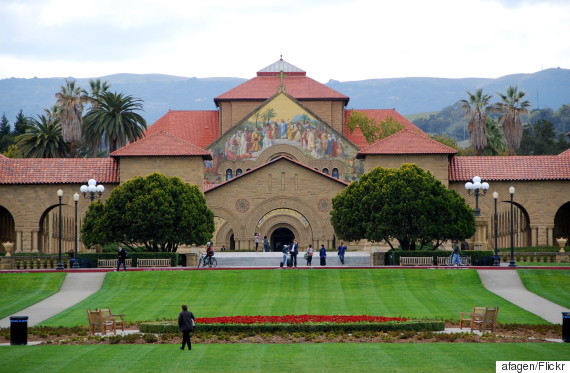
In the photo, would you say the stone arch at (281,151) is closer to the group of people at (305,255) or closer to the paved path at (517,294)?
the group of people at (305,255)

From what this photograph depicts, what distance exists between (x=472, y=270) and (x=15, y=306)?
2038 cm

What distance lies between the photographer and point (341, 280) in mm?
46812

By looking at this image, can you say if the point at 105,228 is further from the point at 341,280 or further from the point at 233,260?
the point at 341,280

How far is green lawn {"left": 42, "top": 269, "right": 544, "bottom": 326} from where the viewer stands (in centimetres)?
3769

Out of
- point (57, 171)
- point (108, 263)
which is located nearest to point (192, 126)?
point (57, 171)

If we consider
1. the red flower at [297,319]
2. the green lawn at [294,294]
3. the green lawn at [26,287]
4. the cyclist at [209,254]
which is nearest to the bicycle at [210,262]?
the cyclist at [209,254]

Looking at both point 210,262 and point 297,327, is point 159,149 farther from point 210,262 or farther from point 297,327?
point 297,327

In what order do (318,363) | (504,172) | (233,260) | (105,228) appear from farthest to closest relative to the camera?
1. (504,172)
2. (233,260)
3. (105,228)
4. (318,363)

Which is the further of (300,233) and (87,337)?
(300,233)

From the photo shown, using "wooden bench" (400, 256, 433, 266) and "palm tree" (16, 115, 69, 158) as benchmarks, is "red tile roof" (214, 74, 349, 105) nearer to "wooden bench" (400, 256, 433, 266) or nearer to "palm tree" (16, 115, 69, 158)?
"palm tree" (16, 115, 69, 158)

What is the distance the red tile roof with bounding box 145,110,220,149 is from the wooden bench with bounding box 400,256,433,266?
4338cm

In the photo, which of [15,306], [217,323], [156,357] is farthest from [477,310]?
[15,306]

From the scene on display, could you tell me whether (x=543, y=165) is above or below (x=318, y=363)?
above

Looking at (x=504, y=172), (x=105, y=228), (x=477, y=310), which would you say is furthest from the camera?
(x=504, y=172)
